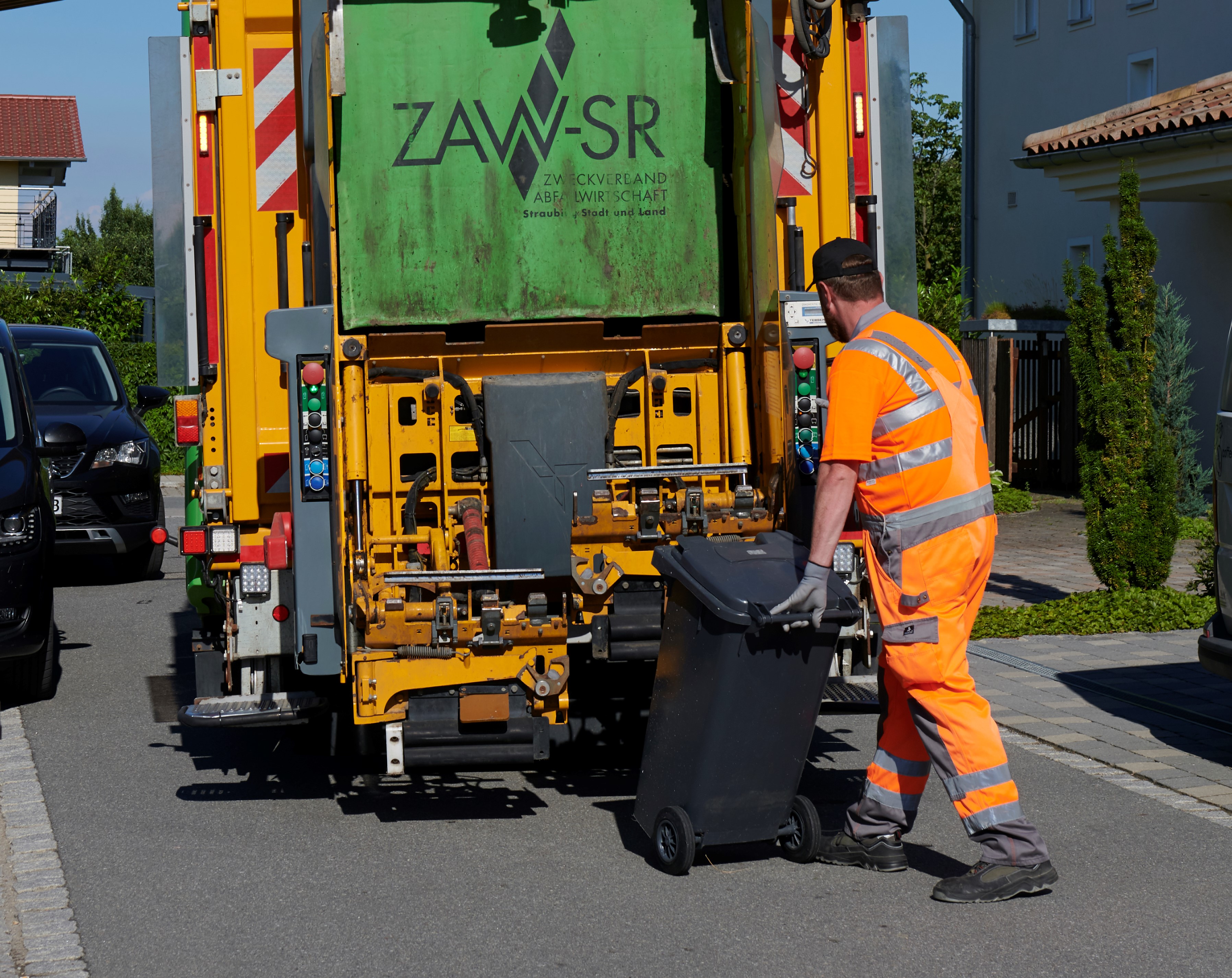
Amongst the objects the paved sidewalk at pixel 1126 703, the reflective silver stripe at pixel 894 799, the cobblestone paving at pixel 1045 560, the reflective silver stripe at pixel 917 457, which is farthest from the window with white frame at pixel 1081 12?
the reflective silver stripe at pixel 894 799

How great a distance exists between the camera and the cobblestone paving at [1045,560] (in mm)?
10234

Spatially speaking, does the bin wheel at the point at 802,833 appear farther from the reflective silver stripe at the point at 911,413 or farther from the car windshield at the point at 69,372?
the car windshield at the point at 69,372

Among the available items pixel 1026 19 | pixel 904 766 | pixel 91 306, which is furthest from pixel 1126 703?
pixel 1026 19

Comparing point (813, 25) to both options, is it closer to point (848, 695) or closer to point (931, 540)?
point (931, 540)

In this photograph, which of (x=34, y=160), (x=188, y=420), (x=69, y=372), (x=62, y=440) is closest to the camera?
(x=188, y=420)

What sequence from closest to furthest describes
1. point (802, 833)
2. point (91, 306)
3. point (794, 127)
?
point (802, 833) < point (794, 127) < point (91, 306)

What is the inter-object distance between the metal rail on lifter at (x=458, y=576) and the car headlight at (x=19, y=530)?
287 centimetres

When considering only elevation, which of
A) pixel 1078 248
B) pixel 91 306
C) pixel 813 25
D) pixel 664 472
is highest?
pixel 1078 248

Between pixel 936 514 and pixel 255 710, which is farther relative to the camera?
pixel 255 710

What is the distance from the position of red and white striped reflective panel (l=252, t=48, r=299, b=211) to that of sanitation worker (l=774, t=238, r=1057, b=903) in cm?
253

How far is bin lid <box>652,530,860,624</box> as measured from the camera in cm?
436

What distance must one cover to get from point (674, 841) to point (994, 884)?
93 cm

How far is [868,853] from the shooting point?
4.62 metres

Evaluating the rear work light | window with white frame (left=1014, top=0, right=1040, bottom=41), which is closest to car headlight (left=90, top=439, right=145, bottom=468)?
the rear work light
